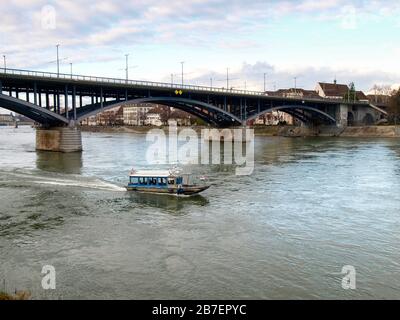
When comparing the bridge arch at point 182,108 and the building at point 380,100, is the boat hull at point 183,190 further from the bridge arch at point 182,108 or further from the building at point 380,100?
the building at point 380,100

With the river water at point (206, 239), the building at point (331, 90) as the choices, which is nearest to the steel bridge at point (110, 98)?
the river water at point (206, 239)

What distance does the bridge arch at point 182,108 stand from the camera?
69688 millimetres

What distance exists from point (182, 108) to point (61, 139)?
101ft

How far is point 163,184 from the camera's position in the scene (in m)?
31.8

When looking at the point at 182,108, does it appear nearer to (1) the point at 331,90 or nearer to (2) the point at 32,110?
(2) the point at 32,110

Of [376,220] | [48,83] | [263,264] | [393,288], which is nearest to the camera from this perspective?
[393,288]

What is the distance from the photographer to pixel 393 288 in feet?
48.8

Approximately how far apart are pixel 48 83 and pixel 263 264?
53.9 m

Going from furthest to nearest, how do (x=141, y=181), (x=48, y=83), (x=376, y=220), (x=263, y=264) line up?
(x=48, y=83)
(x=141, y=181)
(x=376, y=220)
(x=263, y=264)

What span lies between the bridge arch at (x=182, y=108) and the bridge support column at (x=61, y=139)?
253 cm

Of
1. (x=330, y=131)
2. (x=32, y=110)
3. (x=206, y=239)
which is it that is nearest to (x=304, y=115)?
(x=330, y=131)
